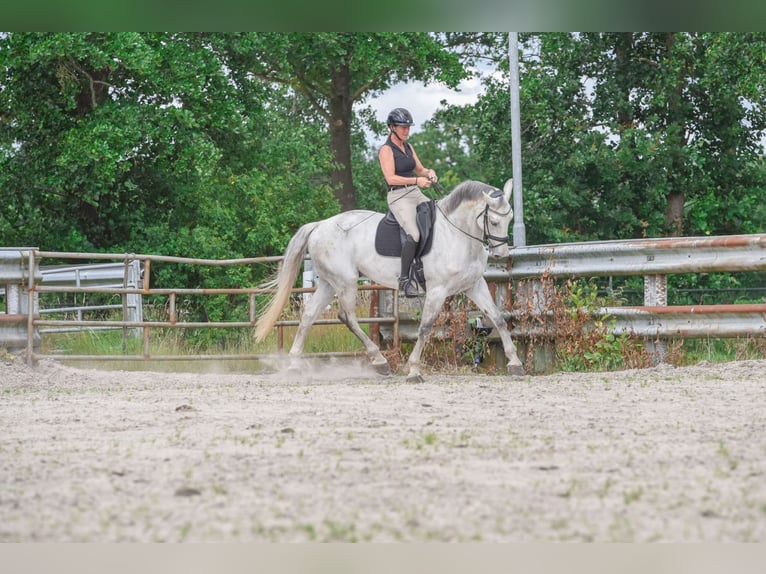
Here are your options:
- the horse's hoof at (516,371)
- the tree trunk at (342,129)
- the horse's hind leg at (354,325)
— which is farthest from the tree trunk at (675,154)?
the horse's hoof at (516,371)

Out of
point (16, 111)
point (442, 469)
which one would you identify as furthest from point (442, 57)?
point (442, 469)

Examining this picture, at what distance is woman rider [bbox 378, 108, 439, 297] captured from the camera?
11.3m

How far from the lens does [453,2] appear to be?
4.23m

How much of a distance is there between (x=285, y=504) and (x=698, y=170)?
20.7 m

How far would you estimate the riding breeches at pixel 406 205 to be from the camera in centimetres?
1141

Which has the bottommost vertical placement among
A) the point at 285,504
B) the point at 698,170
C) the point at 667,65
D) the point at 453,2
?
the point at 285,504

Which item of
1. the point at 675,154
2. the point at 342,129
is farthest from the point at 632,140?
the point at 342,129

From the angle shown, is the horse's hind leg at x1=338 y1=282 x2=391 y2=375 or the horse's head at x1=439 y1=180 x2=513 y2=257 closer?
the horse's head at x1=439 y1=180 x2=513 y2=257

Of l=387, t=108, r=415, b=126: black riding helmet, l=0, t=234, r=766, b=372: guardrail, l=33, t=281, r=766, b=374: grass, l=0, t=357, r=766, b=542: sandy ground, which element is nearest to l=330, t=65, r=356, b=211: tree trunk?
l=33, t=281, r=766, b=374: grass

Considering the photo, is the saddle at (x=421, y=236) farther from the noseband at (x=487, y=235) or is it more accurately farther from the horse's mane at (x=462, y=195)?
the noseband at (x=487, y=235)

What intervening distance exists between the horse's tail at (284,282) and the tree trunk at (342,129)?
17.8 metres

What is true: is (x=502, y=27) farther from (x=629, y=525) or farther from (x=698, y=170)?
(x=698, y=170)

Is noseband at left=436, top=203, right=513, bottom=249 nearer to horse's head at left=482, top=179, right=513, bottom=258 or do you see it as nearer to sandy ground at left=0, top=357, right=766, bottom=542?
horse's head at left=482, top=179, right=513, bottom=258

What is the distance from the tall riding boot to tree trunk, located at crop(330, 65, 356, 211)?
1901cm
